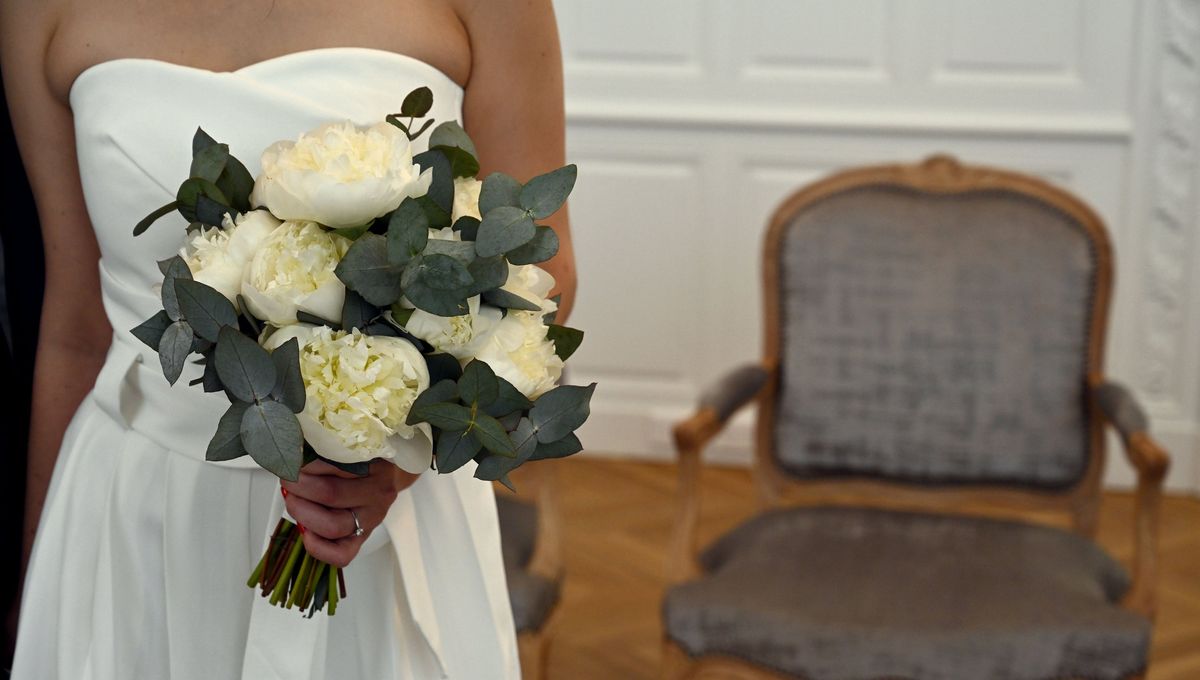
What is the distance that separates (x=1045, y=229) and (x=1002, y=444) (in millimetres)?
481

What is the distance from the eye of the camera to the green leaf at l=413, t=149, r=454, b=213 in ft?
3.58

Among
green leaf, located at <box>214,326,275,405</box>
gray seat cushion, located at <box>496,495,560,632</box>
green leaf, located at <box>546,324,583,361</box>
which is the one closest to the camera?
green leaf, located at <box>214,326,275,405</box>

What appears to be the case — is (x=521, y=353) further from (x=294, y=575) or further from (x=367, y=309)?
(x=294, y=575)

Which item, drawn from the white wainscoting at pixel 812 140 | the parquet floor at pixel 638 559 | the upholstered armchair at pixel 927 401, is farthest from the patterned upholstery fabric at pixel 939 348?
the white wainscoting at pixel 812 140

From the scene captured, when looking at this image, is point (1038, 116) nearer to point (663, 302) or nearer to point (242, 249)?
point (663, 302)

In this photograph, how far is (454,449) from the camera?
42.1 inches

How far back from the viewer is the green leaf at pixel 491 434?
1.06m

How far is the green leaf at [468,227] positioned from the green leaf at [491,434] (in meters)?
0.14

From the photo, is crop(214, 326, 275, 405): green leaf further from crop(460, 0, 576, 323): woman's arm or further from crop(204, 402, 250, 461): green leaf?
crop(460, 0, 576, 323): woman's arm

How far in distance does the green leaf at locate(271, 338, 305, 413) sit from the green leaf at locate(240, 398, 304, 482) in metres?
0.01

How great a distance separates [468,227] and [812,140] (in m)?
3.67

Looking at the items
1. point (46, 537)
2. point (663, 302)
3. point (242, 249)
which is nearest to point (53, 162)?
point (46, 537)

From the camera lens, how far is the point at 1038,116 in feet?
14.5

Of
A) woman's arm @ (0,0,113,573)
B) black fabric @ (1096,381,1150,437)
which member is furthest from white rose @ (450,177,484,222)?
black fabric @ (1096,381,1150,437)
